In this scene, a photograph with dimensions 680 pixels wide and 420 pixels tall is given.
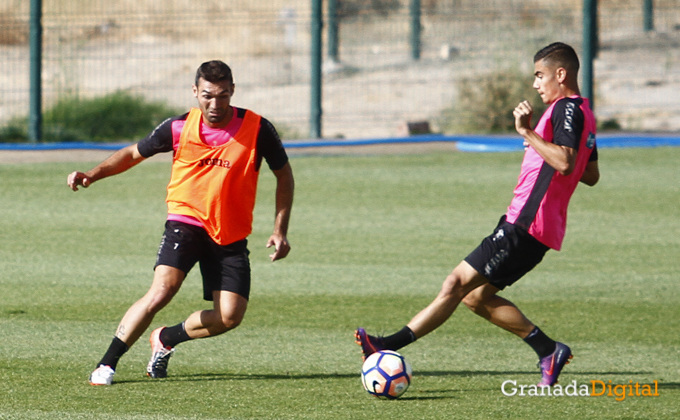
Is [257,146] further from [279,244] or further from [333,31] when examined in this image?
[333,31]

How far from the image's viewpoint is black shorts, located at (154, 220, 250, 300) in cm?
565

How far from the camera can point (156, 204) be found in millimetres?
11836

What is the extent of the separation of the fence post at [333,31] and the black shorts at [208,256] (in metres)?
12.7

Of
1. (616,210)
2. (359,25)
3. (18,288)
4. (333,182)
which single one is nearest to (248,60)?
(359,25)

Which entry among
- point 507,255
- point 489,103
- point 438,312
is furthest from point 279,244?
point 489,103

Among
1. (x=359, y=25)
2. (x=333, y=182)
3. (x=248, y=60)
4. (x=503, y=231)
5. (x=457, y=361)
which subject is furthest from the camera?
(x=248, y=60)

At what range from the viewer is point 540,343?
18.8 ft

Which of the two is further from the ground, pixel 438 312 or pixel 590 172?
pixel 590 172

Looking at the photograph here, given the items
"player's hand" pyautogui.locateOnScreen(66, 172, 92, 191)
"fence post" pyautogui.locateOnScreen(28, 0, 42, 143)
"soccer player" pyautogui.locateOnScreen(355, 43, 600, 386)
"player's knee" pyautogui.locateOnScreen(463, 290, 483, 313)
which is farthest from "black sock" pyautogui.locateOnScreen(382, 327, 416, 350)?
"fence post" pyautogui.locateOnScreen(28, 0, 42, 143)

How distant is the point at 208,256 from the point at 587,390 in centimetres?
226

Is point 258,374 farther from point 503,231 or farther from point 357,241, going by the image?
point 357,241

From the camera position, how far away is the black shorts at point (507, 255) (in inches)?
219

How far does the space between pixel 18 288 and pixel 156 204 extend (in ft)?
12.5

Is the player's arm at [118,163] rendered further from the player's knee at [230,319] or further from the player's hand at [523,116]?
the player's hand at [523,116]
